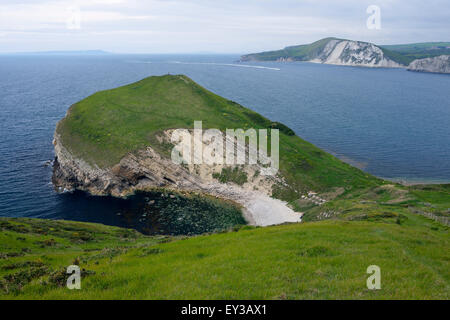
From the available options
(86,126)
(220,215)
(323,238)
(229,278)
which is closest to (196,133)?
(220,215)

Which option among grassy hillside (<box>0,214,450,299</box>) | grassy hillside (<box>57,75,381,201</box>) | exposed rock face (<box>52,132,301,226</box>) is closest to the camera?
grassy hillside (<box>0,214,450,299</box>)

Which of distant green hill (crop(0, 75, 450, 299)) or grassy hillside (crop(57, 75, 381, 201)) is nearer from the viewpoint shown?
distant green hill (crop(0, 75, 450, 299))

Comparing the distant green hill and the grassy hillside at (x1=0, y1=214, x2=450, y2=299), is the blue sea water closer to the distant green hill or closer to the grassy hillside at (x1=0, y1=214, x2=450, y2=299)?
the distant green hill

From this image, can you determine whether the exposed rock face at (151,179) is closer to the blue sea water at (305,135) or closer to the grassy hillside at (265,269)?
the blue sea water at (305,135)

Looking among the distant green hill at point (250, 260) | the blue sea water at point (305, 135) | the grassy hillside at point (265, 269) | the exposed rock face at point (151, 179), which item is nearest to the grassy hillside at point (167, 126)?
the exposed rock face at point (151, 179)

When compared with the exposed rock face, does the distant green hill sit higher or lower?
higher

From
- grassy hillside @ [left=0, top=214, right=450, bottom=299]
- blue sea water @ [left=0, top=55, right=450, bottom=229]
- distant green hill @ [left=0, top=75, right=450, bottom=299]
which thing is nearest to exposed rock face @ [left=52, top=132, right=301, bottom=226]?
blue sea water @ [left=0, top=55, right=450, bottom=229]

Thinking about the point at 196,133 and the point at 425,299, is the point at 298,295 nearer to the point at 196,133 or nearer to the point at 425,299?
the point at 425,299
